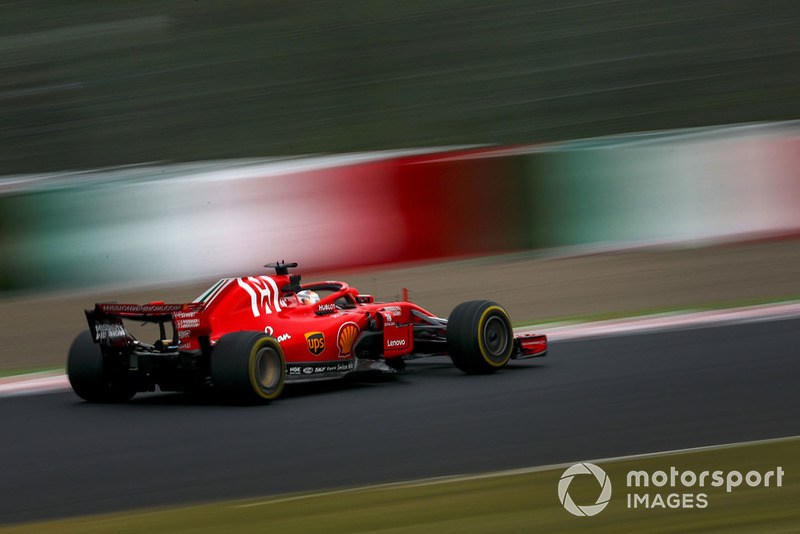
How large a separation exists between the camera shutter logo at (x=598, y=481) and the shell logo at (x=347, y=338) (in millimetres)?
3539

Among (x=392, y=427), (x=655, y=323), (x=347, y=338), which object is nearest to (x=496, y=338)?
(x=347, y=338)

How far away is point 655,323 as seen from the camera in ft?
38.3

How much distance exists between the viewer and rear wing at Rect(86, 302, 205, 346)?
8.40m

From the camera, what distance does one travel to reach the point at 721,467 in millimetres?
→ 5527

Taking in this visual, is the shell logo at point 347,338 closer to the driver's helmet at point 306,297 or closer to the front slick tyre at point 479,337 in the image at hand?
the driver's helmet at point 306,297

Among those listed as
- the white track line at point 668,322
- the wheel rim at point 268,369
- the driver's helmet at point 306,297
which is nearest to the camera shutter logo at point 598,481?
the wheel rim at point 268,369

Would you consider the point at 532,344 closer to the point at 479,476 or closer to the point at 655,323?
the point at 655,323

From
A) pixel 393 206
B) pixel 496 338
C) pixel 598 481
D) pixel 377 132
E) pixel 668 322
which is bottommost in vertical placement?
pixel 668 322

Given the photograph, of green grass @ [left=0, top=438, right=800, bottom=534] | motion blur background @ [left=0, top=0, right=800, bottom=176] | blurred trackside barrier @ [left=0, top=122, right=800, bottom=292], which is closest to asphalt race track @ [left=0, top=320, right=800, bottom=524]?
green grass @ [left=0, top=438, right=800, bottom=534]

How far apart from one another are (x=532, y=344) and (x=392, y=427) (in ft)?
9.40

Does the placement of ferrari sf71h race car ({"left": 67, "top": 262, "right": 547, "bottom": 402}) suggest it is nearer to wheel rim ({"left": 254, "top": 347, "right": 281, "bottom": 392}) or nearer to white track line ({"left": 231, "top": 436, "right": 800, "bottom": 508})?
wheel rim ({"left": 254, "top": 347, "right": 281, "bottom": 392})

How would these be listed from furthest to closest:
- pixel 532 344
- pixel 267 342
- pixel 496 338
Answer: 1. pixel 532 344
2. pixel 496 338
3. pixel 267 342

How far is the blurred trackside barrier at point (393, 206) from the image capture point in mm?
13211

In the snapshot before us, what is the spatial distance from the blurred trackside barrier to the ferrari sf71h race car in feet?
12.8
